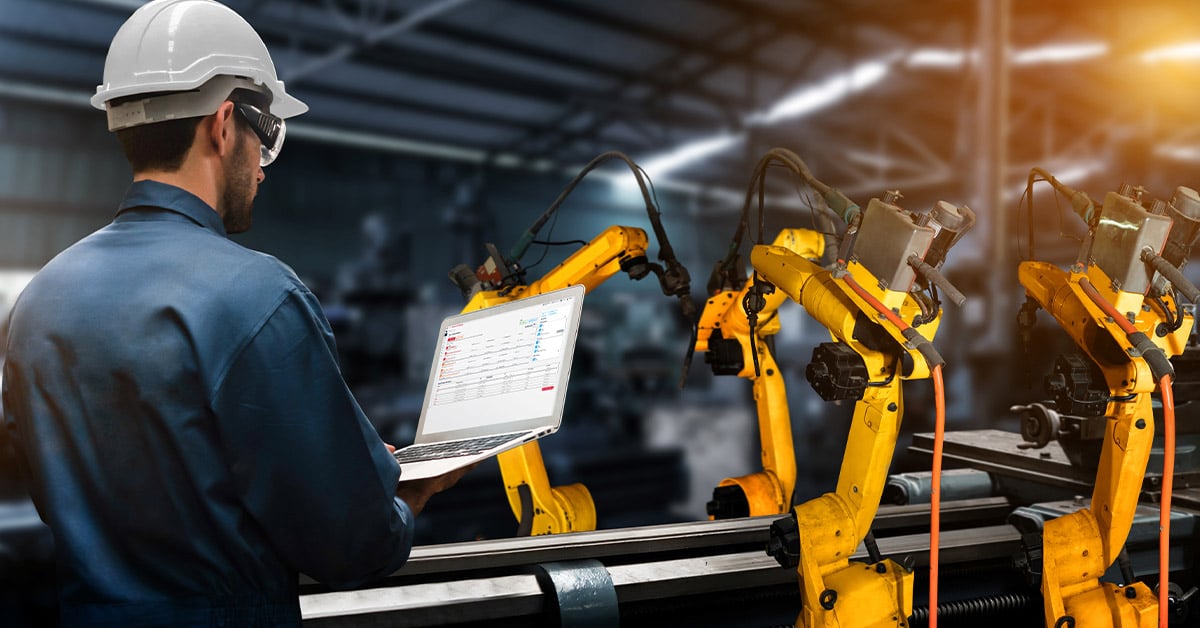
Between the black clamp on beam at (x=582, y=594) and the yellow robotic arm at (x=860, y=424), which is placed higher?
the yellow robotic arm at (x=860, y=424)

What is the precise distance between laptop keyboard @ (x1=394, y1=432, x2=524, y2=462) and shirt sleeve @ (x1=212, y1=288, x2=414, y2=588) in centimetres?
26

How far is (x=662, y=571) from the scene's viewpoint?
192cm

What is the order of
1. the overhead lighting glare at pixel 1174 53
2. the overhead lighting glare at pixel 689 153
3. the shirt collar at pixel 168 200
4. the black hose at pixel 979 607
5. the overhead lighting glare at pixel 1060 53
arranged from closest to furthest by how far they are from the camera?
the shirt collar at pixel 168 200 < the black hose at pixel 979 607 < the overhead lighting glare at pixel 1174 53 < the overhead lighting glare at pixel 1060 53 < the overhead lighting glare at pixel 689 153

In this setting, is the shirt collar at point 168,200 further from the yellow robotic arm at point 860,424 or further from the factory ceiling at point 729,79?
the factory ceiling at point 729,79

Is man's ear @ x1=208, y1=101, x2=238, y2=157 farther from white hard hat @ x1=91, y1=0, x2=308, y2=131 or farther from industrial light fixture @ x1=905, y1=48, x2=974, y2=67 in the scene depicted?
industrial light fixture @ x1=905, y1=48, x2=974, y2=67

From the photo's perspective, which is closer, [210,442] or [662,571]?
[210,442]

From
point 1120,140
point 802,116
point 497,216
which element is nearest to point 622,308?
point 497,216

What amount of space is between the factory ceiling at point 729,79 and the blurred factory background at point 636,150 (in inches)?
0.8

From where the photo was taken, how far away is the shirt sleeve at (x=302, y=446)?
925 mm

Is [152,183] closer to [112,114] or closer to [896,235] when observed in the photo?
[112,114]

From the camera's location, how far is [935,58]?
613cm

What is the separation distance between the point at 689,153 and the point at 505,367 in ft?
19.2

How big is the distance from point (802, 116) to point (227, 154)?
251 inches

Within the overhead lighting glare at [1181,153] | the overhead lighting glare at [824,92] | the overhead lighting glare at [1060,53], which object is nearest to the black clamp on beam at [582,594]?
the overhead lighting glare at [1181,153]
